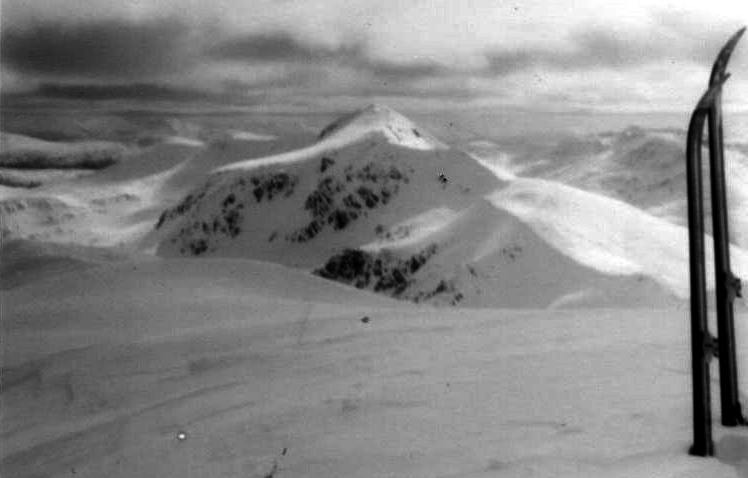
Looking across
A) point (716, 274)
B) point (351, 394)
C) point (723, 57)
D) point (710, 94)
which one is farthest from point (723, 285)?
point (351, 394)

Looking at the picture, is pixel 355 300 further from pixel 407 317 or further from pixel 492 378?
pixel 492 378

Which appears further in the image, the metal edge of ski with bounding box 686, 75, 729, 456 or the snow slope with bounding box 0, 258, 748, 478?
the snow slope with bounding box 0, 258, 748, 478

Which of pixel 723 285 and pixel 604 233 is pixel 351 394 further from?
pixel 604 233

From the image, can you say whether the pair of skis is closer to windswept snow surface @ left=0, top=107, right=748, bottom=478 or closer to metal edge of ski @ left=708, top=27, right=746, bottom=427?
metal edge of ski @ left=708, top=27, right=746, bottom=427

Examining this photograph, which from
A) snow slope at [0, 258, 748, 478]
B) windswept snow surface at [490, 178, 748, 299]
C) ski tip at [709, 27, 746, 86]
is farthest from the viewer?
windswept snow surface at [490, 178, 748, 299]

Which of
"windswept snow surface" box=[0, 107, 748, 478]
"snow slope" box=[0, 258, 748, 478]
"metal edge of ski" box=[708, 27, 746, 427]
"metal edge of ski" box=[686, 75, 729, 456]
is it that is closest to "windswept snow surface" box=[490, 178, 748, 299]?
"windswept snow surface" box=[0, 107, 748, 478]

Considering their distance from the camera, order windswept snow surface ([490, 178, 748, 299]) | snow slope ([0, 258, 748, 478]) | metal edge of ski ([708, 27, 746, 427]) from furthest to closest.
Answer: windswept snow surface ([490, 178, 748, 299]) < snow slope ([0, 258, 748, 478]) < metal edge of ski ([708, 27, 746, 427])

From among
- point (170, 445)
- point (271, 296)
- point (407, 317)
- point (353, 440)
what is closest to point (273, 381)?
point (170, 445)
